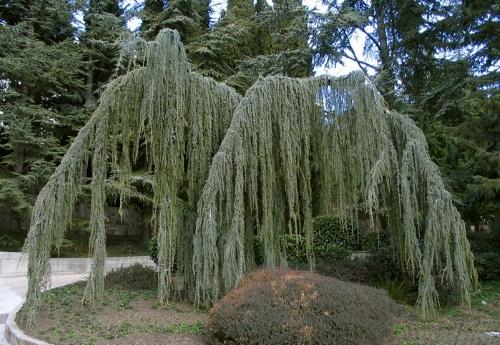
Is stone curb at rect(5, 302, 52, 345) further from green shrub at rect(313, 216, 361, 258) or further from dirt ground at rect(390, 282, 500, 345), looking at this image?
green shrub at rect(313, 216, 361, 258)

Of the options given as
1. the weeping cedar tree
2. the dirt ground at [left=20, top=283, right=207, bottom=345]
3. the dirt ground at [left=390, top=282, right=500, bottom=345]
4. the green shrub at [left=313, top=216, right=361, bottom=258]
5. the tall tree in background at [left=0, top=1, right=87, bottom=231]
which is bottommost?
the dirt ground at [left=390, top=282, right=500, bottom=345]

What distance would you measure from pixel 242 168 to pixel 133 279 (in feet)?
13.5

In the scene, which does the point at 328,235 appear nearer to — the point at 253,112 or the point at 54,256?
the point at 253,112

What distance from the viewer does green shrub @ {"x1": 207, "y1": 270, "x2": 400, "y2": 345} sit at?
431 centimetres

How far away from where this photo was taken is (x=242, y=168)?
19.9ft

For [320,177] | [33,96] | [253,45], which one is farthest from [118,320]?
[253,45]

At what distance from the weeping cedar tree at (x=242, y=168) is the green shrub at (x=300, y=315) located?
1.03 meters

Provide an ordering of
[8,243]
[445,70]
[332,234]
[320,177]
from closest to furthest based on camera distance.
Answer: [320,177]
[445,70]
[332,234]
[8,243]

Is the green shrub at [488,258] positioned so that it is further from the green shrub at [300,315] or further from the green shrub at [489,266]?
the green shrub at [300,315]

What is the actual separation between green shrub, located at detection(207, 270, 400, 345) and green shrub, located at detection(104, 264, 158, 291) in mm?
3865

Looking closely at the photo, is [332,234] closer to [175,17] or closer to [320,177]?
[320,177]

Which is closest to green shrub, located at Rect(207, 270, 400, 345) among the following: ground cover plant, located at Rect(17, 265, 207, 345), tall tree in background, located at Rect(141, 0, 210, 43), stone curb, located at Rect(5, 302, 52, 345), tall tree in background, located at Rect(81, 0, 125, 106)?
ground cover plant, located at Rect(17, 265, 207, 345)

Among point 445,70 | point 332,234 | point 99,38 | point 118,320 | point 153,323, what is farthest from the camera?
point 99,38

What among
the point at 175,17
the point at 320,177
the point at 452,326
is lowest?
the point at 452,326
